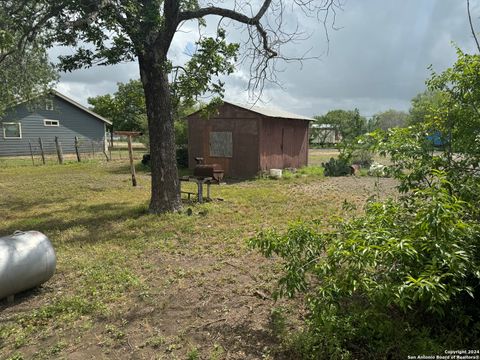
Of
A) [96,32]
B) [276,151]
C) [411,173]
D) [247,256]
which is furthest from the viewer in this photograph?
[276,151]

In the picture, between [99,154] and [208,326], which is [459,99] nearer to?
[208,326]

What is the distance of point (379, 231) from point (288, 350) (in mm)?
1230

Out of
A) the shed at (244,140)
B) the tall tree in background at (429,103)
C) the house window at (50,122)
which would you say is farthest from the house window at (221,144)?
the house window at (50,122)

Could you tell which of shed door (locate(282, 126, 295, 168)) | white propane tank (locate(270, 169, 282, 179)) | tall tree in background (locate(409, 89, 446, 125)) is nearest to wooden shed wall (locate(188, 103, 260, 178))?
white propane tank (locate(270, 169, 282, 179))

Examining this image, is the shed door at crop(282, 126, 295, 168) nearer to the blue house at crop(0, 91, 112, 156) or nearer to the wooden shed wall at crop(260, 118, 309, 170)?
the wooden shed wall at crop(260, 118, 309, 170)

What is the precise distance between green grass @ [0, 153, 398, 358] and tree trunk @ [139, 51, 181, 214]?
1.34 ft

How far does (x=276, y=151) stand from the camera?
1430cm

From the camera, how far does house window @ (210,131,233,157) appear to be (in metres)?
14.1

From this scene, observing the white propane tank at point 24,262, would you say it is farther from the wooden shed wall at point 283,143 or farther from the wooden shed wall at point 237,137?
the wooden shed wall at point 283,143

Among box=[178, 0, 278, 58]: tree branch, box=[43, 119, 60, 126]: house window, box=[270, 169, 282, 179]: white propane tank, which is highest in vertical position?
box=[178, 0, 278, 58]: tree branch

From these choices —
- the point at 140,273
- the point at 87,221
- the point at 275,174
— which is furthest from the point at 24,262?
the point at 275,174

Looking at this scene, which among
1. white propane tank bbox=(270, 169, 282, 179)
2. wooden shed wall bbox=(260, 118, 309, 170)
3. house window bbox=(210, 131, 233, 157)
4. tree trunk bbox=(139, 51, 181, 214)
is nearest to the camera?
tree trunk bbox=(139, 51, 181, 214)

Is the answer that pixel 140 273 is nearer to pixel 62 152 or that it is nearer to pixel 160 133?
pixel 160 133

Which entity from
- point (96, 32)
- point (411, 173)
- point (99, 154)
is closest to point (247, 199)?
point (96, 32)
